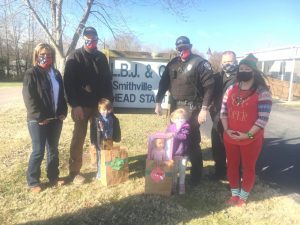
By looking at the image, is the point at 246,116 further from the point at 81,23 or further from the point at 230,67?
the point at 81,23

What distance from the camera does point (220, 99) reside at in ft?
15.8

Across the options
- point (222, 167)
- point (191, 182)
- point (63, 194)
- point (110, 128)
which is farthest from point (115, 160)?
point (222, 167)

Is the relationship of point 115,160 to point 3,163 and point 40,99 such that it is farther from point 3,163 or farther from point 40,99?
point 3,163

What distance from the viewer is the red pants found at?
410 centimetres

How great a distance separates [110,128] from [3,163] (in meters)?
2.11

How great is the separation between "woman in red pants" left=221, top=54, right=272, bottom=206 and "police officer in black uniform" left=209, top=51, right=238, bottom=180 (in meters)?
0.30

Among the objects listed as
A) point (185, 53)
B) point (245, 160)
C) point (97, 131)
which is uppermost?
point (185, 53)

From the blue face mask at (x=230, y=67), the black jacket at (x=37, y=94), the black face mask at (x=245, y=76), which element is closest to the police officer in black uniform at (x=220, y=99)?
the blue face mask at (x=230, y=67)

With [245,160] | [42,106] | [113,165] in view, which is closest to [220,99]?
[245,160]

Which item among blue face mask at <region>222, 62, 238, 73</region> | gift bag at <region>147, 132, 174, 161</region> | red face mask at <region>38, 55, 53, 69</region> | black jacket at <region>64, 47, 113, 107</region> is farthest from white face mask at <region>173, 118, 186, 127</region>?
red face mask at <region>38, 55, 53, 69</region>

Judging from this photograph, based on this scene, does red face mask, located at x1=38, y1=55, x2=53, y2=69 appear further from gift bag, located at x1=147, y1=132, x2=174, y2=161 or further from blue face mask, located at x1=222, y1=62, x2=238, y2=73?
blue face mask, located at x1=222, y1=62, x2=238, y2=73

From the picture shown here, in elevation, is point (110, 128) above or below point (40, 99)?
below

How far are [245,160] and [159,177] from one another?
108cm

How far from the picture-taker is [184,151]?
4566 millimetres
